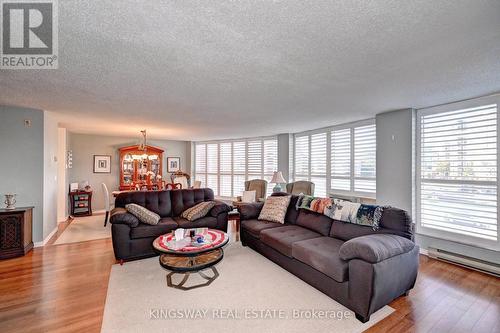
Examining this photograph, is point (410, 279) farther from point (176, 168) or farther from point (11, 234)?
point (176, 168)

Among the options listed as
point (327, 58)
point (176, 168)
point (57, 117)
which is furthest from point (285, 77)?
point (176, 168)

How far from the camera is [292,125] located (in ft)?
17.9

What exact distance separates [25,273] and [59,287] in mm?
828

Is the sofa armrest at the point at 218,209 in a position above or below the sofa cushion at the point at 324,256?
above

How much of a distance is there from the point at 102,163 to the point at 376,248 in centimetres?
776

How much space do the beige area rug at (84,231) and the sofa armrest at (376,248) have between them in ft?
15.0

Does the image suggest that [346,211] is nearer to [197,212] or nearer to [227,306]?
[227,306]

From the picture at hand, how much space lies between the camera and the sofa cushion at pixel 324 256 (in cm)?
226

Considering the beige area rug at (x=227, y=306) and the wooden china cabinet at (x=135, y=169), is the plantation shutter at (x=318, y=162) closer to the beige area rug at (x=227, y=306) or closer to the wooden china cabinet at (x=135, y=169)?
the beige area rug at (x=227, y=306)

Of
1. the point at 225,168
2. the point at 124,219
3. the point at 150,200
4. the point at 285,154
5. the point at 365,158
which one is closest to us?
the point at 124,219

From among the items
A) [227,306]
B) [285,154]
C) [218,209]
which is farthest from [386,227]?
[285,154]

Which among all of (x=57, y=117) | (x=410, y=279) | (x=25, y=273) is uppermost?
(x=57, y=117)

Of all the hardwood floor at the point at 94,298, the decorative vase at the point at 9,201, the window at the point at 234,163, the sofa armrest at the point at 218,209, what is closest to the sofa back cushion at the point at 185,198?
the sofa armrest at the point at 218,209

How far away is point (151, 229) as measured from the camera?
3.57 metres
